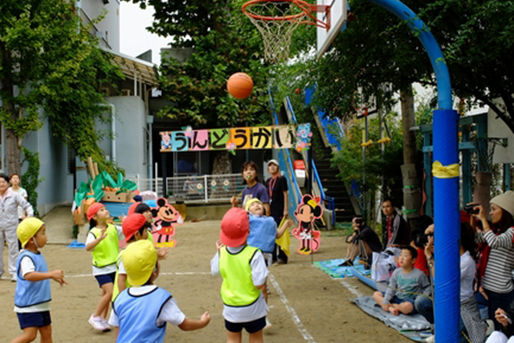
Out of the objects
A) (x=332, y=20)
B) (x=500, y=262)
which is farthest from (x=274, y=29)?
(x=500, y=262)

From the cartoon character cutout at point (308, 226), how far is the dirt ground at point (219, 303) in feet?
0.81

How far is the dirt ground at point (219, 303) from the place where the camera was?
20.1 ft

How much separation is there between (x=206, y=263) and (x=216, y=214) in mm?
8440

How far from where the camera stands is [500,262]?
5168 millimetres

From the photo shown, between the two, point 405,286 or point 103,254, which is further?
point 405,286

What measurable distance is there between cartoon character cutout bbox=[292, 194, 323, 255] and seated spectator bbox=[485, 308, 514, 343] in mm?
6468

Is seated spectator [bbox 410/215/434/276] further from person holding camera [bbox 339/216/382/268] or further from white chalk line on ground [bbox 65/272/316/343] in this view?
person holding camera [bbox 339/216/382/268]

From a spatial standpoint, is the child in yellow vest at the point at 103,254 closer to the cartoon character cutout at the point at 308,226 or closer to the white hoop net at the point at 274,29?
the white hoop net at the point at 274,29

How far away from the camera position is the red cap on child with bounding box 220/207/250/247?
177 inches

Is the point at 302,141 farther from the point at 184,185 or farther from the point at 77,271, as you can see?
the point at 77,271

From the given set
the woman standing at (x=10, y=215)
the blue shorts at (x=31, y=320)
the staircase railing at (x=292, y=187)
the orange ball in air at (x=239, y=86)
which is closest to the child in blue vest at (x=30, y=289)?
the blue shorts at (x=31, y=320)

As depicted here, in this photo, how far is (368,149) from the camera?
14.1 meters

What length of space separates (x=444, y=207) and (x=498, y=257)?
903mm

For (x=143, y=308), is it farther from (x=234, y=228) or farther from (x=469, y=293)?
(x=469, y=293)
